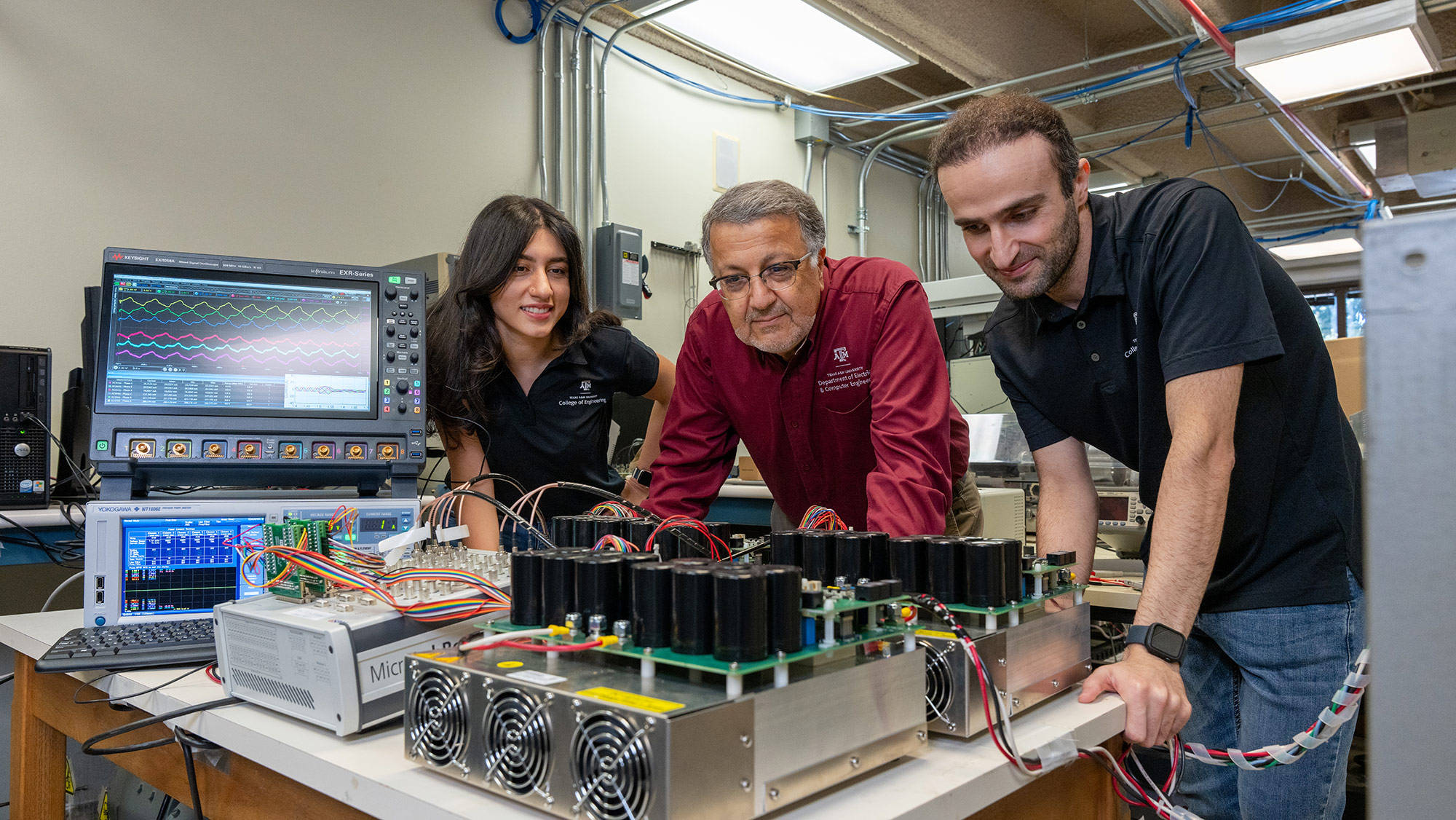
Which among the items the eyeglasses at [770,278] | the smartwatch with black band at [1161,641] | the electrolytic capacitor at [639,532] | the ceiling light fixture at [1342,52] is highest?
the ceiling light fixture at [1342,52]

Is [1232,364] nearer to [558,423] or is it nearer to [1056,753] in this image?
[1056,753]

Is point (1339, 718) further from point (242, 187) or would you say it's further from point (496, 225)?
point (242, 187)

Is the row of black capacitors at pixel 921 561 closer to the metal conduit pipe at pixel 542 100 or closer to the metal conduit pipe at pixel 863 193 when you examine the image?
the metal conduit pipe at pixel 542 100

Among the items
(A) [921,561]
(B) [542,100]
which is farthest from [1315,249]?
(A) [921,561]

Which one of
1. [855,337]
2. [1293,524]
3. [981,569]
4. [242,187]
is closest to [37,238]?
[242,187]

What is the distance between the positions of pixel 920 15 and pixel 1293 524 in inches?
125

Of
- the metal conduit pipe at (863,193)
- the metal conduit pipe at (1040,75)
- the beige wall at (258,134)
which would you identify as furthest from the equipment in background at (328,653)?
the metal conduit pipe at (863,193)

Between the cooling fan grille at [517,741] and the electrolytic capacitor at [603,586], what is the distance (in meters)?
0.11

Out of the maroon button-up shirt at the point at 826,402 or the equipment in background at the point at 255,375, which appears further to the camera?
the maroon button-up shirt at the point at 826,402

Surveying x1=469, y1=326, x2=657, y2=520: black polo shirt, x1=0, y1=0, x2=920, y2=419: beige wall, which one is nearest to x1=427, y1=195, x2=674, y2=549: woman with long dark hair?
x1=469, y1=326, x2=657, y2=520: black polo shirt

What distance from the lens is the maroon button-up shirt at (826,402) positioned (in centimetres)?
152

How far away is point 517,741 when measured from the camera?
2.20 ft

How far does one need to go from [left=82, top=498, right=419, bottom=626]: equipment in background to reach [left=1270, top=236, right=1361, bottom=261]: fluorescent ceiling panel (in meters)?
7.70

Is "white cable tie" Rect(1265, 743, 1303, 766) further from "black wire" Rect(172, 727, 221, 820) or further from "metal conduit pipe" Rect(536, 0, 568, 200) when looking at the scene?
"metal conduit pipe" Rect(536, 0, 568, 200)
